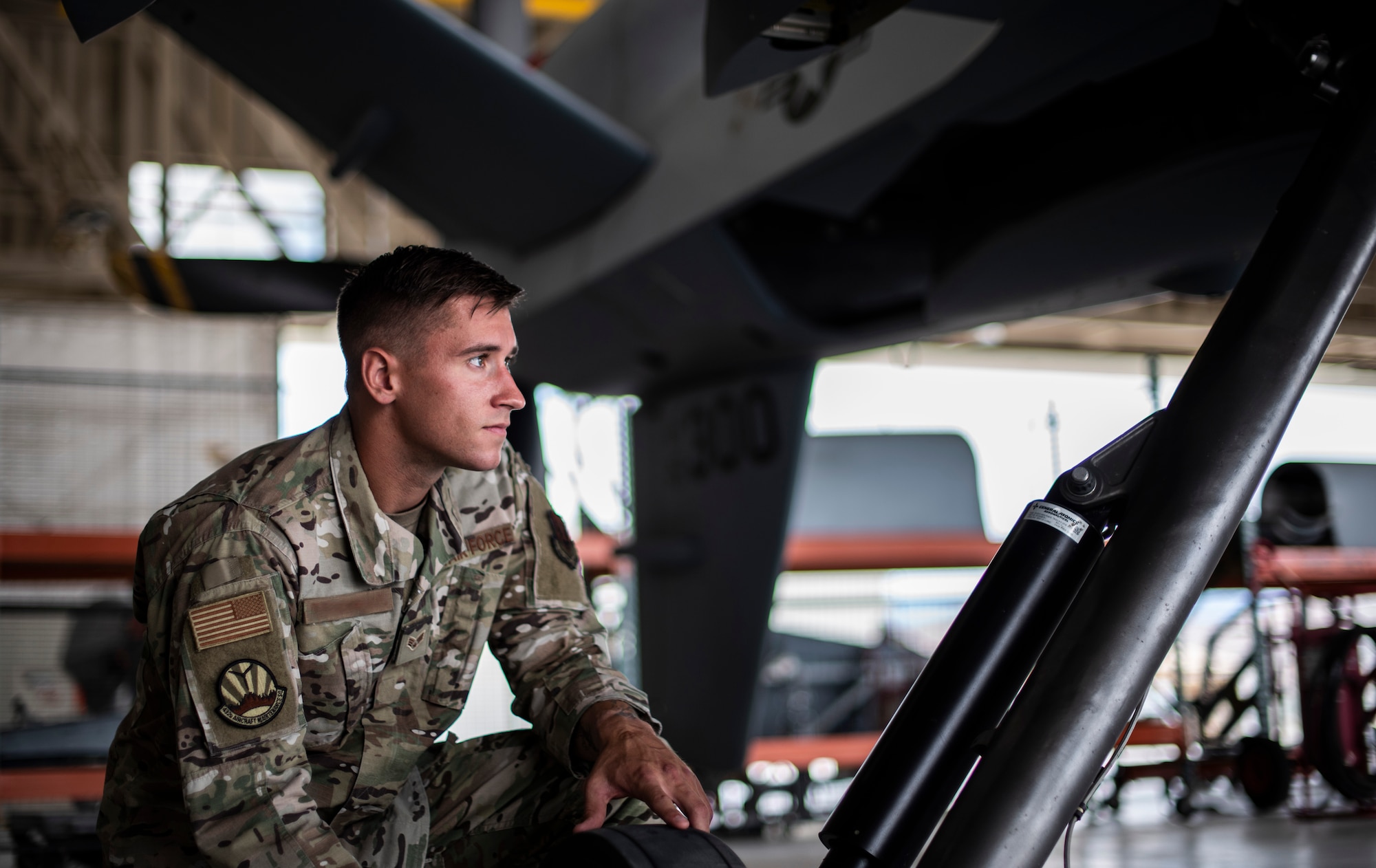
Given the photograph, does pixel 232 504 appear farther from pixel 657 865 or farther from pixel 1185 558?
pixel 1185 558

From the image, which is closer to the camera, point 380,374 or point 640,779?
point 640,779

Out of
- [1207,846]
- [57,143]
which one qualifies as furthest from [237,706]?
[57,143]

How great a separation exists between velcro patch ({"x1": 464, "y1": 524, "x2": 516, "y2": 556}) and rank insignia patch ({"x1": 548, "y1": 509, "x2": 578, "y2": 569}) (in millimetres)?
81

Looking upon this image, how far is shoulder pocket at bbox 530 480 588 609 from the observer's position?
1815 millimetres

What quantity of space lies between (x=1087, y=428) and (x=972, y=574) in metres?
5.89

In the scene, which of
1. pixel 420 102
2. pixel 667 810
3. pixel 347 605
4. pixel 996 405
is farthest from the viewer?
pixel 996 405

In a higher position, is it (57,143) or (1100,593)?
(57,143)

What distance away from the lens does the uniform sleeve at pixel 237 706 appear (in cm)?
134

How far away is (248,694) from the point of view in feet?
4.58

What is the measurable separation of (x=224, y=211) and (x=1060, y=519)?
14509 mm

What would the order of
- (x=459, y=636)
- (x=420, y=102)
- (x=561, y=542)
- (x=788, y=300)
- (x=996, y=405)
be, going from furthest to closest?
1. (x=996, y=405)
2. (x=788, y=300)
3. (x=420, y=102)
4. (x=561, y=542)
5. (x=459, y=636)

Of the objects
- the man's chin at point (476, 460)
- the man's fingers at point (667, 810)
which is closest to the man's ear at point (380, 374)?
the man's chin at point (476, 460)

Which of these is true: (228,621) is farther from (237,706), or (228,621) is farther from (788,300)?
(788,300)

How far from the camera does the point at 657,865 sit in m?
1.21
